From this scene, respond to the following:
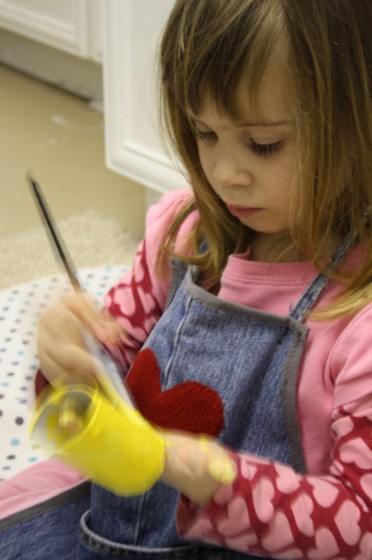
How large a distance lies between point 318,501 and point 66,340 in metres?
0.21

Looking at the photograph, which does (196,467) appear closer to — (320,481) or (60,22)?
(320,481)

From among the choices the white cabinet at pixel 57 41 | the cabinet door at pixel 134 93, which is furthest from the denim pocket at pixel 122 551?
the white cabinet at pixel 57 41

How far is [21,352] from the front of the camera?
919mm

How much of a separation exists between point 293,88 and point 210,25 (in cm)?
6

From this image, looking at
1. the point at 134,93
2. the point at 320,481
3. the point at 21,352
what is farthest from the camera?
the point at 134,93

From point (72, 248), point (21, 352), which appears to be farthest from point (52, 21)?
point (21, 352)

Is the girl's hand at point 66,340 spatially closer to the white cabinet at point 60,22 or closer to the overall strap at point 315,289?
the overall strap at point 315,289

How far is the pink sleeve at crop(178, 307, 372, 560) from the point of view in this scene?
0.50 metres

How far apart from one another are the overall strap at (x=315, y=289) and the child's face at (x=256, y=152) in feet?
0.14

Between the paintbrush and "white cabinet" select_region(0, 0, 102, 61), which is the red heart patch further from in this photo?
"white cabinet" select_region(0, 0, 102, 61)

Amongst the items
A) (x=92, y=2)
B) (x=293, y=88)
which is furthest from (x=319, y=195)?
(x=92, y=2)

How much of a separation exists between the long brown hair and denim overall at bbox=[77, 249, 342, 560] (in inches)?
1.7

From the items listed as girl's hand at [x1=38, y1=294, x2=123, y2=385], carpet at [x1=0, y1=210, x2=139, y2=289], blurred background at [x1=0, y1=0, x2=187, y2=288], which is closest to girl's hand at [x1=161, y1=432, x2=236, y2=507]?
girl's hand at [x1=38, y1=294, x2=123, y2=385]

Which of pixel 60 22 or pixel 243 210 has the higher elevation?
pixel 243 210
